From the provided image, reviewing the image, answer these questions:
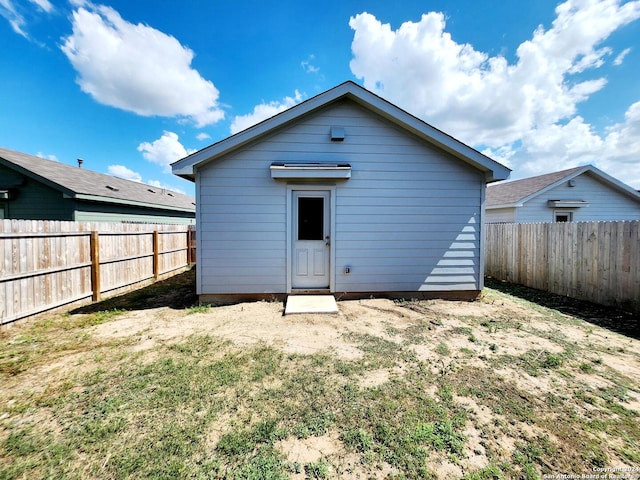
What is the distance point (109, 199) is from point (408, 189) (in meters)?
10.6

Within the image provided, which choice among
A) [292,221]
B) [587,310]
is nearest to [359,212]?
[292,221]

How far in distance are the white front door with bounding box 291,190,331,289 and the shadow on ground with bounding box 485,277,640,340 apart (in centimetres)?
510

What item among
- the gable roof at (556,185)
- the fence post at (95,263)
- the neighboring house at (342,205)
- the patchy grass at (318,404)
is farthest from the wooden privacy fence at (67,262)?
the gable roof at (556,185)

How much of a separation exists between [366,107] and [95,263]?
23.4 feet

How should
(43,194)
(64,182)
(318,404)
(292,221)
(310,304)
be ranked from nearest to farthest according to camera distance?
(318,404), (310,304), (292,221), (64,182), (43,194)

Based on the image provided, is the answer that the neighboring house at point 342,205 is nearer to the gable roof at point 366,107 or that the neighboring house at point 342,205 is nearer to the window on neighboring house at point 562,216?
the gable roof at point 366,107

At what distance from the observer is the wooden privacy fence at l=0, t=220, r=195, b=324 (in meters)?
4.18

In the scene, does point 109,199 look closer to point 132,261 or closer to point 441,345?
point 132,261

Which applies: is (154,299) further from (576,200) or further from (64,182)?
(576,200)

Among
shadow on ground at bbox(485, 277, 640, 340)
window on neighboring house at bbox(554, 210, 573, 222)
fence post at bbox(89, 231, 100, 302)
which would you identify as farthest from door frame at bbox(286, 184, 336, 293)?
window on neighboring house at bbox(554, 210, 573, 222)

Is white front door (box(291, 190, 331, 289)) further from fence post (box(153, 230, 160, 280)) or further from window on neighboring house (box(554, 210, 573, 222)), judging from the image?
window on neighboring house (box(554, 210, 573, 222))

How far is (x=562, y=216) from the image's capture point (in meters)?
11.6

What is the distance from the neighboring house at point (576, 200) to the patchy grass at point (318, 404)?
9.19m

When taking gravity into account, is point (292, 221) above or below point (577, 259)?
above
